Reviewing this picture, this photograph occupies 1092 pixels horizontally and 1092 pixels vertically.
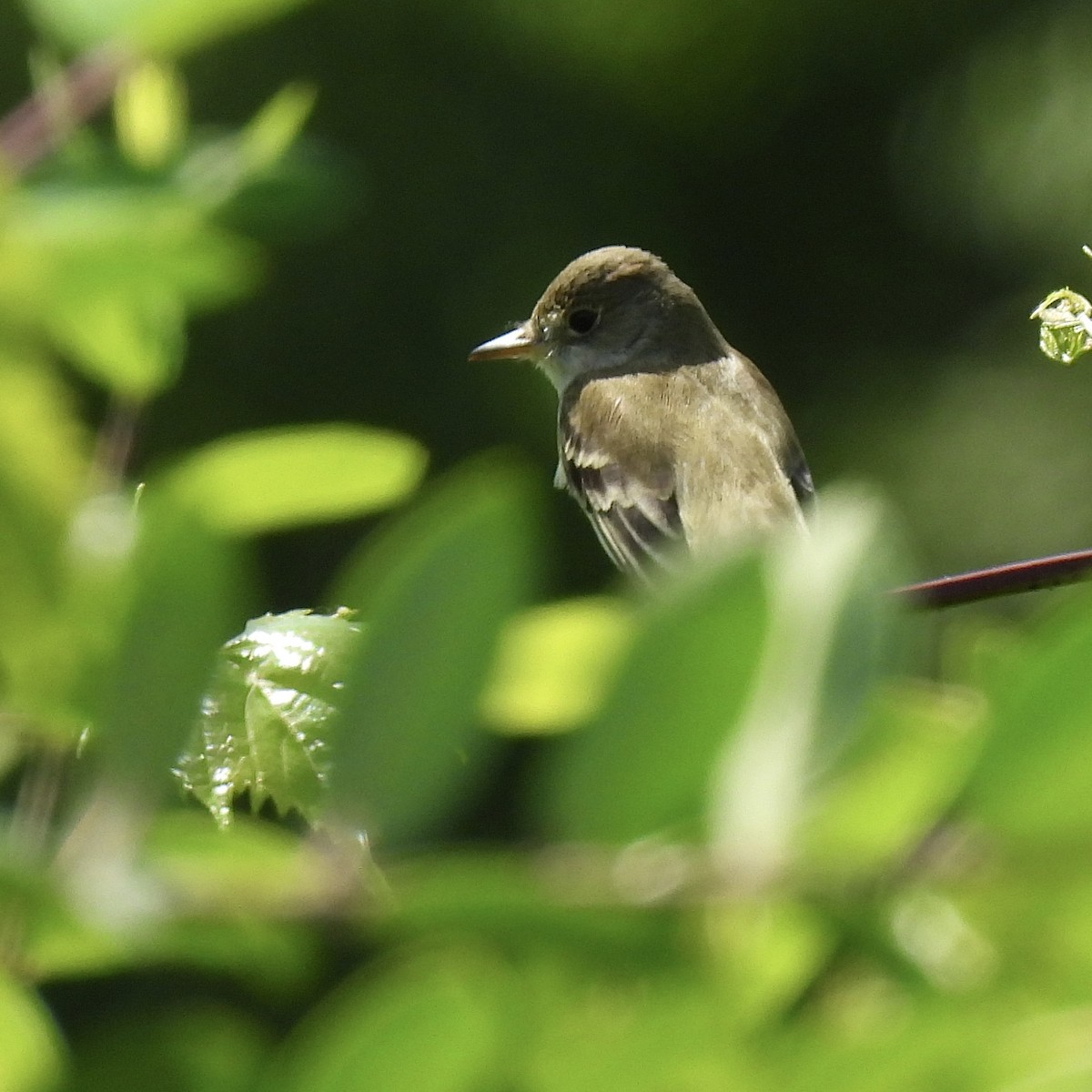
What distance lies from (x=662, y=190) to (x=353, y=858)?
20.0 feet

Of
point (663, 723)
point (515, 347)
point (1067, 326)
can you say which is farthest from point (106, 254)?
point (515, 347)

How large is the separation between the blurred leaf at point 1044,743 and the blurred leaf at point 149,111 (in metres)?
0.53

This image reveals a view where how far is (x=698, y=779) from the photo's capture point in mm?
385

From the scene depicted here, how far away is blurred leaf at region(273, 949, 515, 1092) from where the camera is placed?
1.16 feet

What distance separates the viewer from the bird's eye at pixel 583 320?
12.6 ft

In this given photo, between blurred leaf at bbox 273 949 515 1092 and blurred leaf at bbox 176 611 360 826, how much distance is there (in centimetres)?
37

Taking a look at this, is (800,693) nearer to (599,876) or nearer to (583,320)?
(599,876)

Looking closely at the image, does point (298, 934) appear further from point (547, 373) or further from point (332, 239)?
point (332, 239)

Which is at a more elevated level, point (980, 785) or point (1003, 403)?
point (980, 785)

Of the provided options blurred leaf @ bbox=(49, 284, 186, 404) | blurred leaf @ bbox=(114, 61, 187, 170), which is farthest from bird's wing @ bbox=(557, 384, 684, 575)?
blurred leaf @ bbox=(49, 284, 186, 404)

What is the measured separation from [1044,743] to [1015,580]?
67cm

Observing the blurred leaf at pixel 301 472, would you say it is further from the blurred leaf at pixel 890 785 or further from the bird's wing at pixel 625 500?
the bird's wing at pixel 625 500

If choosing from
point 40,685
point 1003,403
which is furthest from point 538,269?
point 40,685

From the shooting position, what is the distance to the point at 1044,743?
374 millimetres
